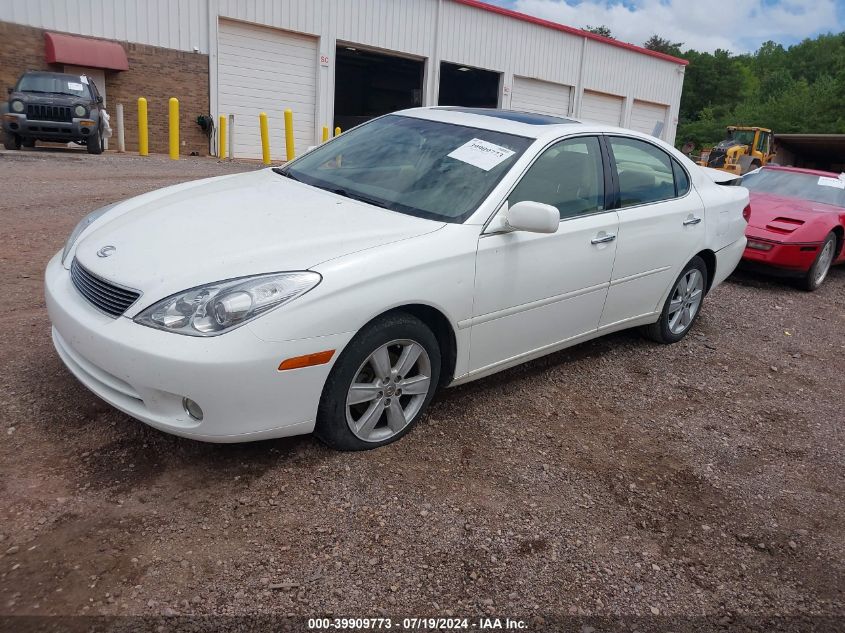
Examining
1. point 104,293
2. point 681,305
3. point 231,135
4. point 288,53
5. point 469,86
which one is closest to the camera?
point 104,293

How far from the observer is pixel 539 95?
26.0m

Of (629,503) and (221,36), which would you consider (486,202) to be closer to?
(629,503)

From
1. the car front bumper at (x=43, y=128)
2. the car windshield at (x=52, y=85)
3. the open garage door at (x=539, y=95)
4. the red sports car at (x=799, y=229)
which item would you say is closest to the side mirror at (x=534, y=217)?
the red sports car at (x=799, y=229)

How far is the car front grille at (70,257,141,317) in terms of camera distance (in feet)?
9.38

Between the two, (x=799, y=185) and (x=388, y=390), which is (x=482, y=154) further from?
(x=799, y=185)

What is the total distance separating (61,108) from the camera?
45.1 ft

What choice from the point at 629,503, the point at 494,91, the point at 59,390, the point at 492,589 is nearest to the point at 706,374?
the point at 629,503

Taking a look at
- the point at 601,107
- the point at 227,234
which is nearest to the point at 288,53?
the point at 601,107

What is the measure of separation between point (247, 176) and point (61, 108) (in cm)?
1163

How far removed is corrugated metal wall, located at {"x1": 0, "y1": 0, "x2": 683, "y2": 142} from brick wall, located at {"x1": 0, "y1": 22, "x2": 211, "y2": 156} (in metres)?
0.28

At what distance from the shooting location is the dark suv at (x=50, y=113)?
13625 mm

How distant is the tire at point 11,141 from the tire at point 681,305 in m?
13.5

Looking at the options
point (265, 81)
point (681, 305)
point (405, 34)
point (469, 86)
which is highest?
point (405, 34)

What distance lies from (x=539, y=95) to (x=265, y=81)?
10962mm
